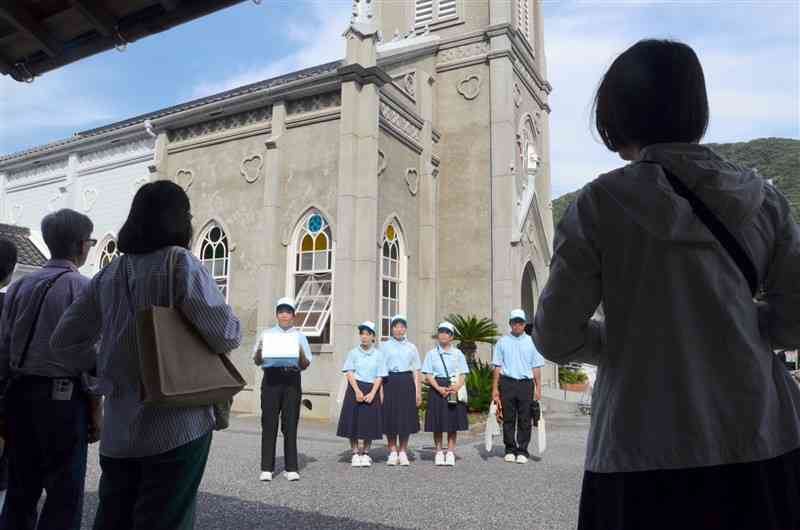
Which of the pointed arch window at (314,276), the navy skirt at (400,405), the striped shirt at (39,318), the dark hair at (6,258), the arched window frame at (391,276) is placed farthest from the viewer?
the arched window frame at (391,276)

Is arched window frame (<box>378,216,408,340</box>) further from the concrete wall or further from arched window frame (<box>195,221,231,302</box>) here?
arched window frame (<box>195,221,231,302</box>)

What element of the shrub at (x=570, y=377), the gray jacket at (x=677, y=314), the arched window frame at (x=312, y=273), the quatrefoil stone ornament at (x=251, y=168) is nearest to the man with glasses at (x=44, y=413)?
the gray jacket at (x=677, y=314)

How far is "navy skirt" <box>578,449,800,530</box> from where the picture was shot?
146 centimetres

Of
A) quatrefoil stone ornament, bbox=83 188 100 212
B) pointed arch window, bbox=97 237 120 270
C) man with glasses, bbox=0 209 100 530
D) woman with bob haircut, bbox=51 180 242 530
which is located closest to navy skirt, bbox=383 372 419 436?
man with glasses, bbox=0 209 100 530

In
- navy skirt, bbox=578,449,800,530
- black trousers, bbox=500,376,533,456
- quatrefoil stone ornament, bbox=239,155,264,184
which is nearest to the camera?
navy skirt, bbox=578,449,800,530

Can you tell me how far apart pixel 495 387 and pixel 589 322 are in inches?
314

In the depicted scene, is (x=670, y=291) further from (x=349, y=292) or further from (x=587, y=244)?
(x=349, y=292)

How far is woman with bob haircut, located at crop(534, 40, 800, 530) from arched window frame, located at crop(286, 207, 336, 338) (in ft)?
38.6

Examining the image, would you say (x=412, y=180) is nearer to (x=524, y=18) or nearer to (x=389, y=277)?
(x=389, y=277)

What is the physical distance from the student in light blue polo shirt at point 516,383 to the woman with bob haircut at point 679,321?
7.49 m

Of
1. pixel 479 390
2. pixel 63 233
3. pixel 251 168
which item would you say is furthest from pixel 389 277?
pixel 63 233

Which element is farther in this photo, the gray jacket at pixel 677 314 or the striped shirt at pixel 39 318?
the striped shirt at pixel 39 318

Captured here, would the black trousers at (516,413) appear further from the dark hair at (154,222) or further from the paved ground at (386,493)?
the dark hair at (154,222)

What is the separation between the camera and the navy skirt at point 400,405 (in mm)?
8492
